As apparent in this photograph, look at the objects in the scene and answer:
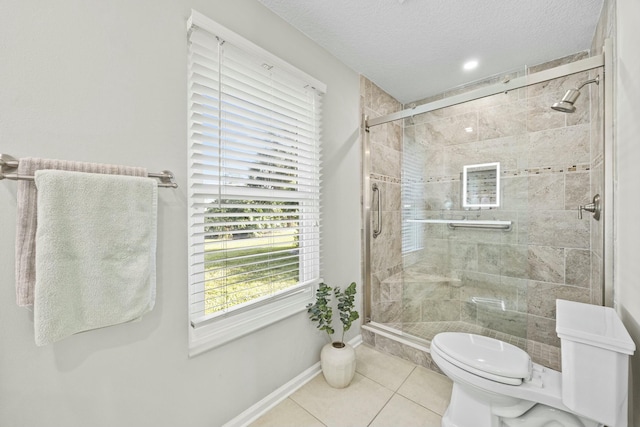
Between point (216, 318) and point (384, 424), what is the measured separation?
110cm

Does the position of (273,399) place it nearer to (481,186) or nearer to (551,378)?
(551,378)

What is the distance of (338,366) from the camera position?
171cm

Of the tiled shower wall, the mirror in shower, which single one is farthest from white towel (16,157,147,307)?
the mirror in shower

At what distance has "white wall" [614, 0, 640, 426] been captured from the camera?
1037 mm

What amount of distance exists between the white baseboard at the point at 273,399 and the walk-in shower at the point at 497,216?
0.67 metres

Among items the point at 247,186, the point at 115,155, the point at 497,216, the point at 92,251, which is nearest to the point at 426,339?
the point at 497,216

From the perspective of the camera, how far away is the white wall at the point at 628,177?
3.40 feet

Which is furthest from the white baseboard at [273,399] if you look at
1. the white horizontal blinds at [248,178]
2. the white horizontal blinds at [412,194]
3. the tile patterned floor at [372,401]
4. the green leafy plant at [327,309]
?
the white horizontal blinds at [412,194]

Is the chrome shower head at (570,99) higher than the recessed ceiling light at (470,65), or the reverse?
the recessed ceiling light at (470,65)

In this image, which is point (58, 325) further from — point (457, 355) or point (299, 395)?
point (457, 355)

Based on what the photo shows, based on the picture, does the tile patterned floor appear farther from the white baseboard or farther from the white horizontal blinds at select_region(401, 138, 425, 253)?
the white horizontal blinds at select_region(401, 138, 425, 253)

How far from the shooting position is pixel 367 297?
2340 mm

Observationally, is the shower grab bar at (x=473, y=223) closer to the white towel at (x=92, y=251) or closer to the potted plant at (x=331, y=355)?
the potted plant at (x=331, y=355)

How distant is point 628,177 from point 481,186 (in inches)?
34.8
